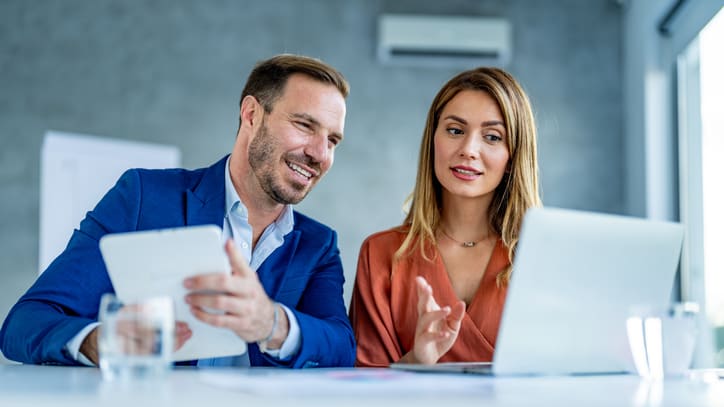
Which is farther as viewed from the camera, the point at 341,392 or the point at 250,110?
the point at 250,110

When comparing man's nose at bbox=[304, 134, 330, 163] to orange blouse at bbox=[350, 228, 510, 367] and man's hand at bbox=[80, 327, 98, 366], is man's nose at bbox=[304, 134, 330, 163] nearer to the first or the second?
orange blouse at bbox=[350, 228, 510, 367]

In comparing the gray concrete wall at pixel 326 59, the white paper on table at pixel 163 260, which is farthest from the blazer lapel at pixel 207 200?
the gray concrete wall at pixel 326 59

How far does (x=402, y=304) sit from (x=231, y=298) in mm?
943

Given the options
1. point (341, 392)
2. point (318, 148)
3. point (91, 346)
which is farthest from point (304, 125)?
point (341, 392)

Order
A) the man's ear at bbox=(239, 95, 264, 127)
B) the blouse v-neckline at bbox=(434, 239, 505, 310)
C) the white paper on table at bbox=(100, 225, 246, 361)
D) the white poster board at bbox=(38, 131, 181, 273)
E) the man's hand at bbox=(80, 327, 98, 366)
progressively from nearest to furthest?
1. the white paper on table at bbox=(100, 225, 246, 361)
2. the man's hand at bbox=(80, 327, 98, 366)
3. the blouse v-neckline at bbox=(434, 239, 505, 310)
4. the man's ear at bbox=(239, 95, 264, 127)
5. the white poster board at bbox=(38, 131, 181, 273)

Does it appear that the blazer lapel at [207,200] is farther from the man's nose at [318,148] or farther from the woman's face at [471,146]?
the woman's face at [471,146]

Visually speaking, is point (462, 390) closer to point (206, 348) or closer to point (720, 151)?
point (206, 348)

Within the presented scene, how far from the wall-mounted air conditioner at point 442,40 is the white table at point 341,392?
11.0 feet

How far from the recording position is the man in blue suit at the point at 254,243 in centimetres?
153

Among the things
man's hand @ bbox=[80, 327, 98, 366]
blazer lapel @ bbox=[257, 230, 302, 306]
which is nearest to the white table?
man's hand @ bbox=[80, 327, 98, 366]

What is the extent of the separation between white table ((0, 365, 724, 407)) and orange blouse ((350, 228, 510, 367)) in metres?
0.74

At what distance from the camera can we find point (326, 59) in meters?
4.54

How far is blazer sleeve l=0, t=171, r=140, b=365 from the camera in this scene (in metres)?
1.58

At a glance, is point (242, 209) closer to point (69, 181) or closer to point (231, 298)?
point (231, 298)
